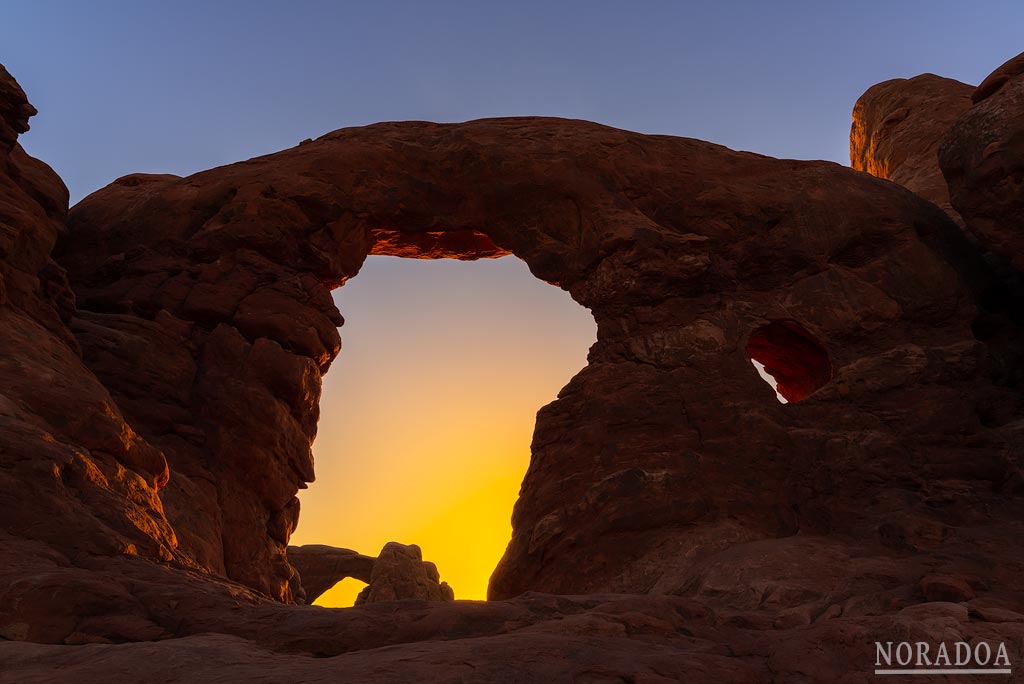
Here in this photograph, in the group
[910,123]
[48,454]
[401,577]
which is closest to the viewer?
[48,454]

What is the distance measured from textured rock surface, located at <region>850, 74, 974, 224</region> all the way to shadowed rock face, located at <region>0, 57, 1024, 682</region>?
637 centimetres

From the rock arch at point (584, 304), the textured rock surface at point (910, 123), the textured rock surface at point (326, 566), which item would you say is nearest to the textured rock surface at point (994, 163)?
the rock arch at point (584, 304)

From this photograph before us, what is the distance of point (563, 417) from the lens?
1268 centimetres

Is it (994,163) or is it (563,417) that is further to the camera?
(563,417)

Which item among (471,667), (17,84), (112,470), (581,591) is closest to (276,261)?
(17,84)

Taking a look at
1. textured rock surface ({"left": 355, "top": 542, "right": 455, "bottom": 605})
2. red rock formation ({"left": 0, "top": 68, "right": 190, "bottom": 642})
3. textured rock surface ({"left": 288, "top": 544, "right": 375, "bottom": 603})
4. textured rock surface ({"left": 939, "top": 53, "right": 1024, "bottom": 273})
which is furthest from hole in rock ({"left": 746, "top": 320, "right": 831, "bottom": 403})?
textured rock surface ({"left": 288, "top": 544, "right": 375, "bottom": 603})

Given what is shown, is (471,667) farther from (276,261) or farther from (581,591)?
(276,261)

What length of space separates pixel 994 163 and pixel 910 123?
11182 millimetres

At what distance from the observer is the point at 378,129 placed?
16234 mm

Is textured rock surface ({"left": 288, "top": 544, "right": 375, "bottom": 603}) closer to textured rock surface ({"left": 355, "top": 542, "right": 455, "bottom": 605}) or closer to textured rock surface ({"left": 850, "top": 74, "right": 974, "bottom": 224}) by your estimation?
textured rock surface ({"left": 355, "top": 542, "right": 455, "bottom": 605})

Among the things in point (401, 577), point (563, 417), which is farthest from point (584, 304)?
point (401, 577)

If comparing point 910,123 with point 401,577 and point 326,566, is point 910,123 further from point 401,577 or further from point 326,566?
point 326,566

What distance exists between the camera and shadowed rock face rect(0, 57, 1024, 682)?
6035 millimetres

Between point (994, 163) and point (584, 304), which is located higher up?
point (994, 163)
